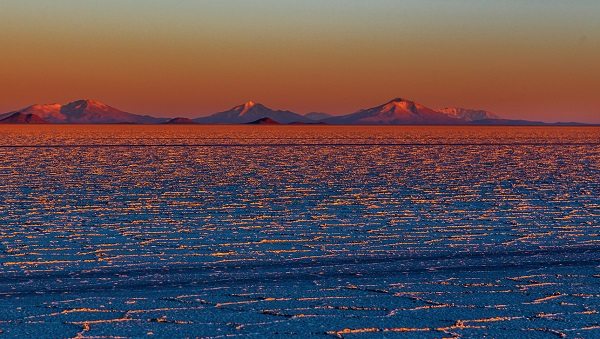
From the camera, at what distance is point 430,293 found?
19.9 ft

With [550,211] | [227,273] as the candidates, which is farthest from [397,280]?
[550,211]

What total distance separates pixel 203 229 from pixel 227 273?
2.60 metres

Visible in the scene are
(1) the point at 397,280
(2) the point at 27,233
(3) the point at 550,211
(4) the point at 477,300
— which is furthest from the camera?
(3) the point at 550,211

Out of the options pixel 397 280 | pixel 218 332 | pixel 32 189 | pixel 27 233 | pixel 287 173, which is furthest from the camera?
pixel 287 173

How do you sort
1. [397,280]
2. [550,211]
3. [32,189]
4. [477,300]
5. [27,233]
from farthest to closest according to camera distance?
[32,189], [550,211], [27,233], [397,280], [477,300]

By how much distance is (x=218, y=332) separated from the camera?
498cm

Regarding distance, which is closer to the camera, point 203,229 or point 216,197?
point 203,229

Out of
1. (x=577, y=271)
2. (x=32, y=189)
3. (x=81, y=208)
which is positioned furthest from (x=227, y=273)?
(x=32, y=189)

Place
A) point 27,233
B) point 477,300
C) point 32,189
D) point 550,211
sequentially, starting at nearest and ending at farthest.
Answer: point 477,300 → point 27,233 → point 550,211 → point 32,189

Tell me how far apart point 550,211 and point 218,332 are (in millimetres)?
7340

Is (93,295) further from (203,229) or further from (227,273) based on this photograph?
(203,229)

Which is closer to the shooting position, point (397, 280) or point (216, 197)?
point (397, 280)

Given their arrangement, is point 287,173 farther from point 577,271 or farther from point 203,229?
point 577,271

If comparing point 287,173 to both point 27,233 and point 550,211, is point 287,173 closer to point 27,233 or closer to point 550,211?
point 550,211
